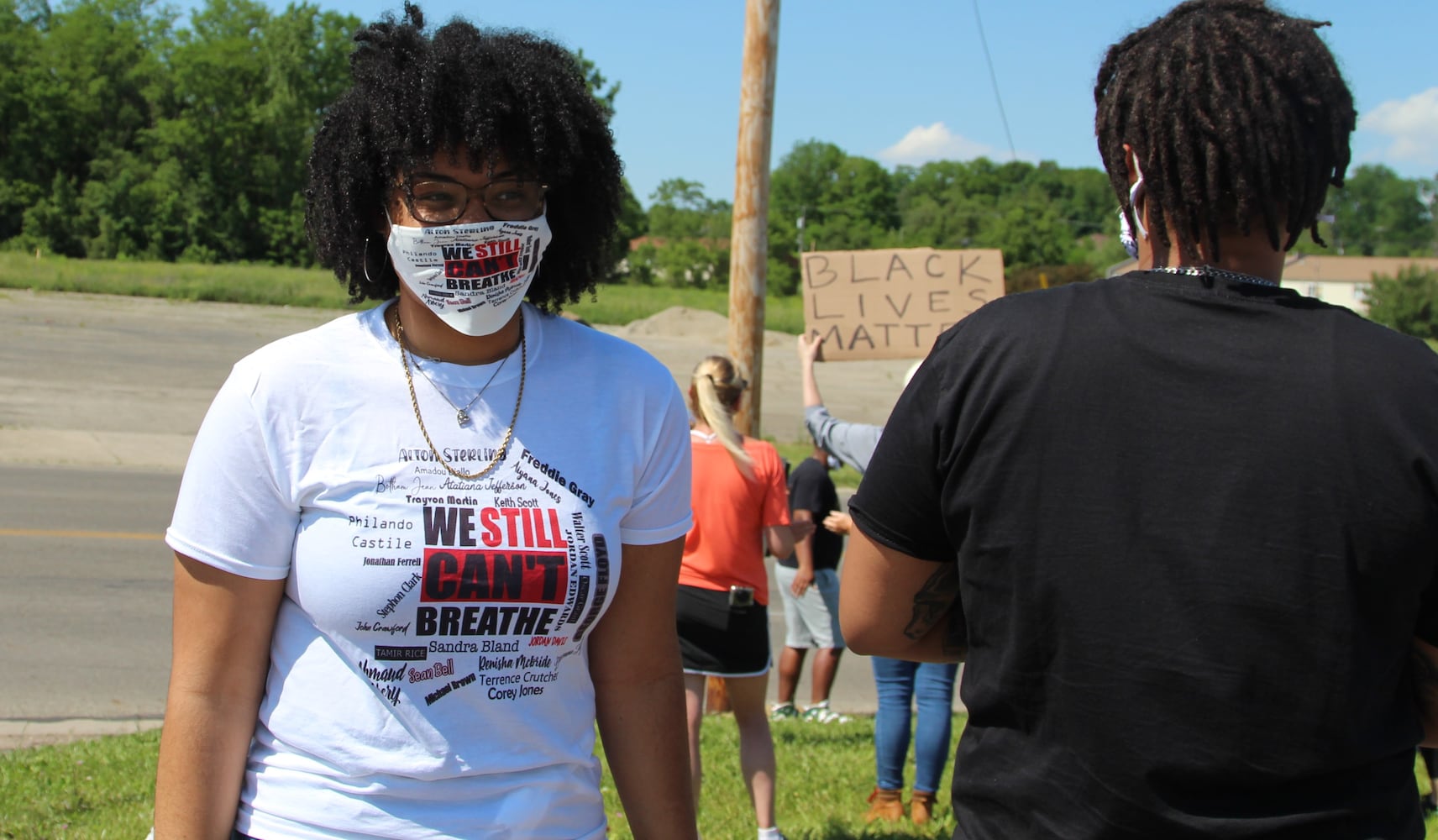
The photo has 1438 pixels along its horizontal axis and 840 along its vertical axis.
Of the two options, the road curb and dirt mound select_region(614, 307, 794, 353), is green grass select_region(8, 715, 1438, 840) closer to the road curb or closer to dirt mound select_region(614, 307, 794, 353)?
the road curb

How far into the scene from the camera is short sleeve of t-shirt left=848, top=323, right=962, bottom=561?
5.76 feet

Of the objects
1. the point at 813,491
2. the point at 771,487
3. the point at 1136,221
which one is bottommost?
the point at 813,491

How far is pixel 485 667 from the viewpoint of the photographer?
207 centimetres

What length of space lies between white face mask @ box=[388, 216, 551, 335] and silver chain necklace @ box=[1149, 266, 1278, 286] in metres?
1.15

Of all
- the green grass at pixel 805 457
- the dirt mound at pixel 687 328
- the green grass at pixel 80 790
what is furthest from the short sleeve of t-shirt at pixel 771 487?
the dirt mound at pixel 687 328

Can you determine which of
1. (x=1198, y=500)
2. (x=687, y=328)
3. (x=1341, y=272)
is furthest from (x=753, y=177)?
(x=1341, y=272)

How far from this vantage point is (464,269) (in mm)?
2262

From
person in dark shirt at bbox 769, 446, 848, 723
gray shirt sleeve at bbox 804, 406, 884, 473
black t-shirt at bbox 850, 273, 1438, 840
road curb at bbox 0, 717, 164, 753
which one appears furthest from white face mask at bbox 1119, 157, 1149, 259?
road curb at bbox 0, 717, 164, 753

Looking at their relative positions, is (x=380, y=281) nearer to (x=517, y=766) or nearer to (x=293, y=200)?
(x=517, y=766)

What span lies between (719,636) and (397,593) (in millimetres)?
3145

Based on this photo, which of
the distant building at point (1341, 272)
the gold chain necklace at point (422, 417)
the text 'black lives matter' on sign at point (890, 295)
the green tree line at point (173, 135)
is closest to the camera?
the gold chain necklace at point (422, 417)

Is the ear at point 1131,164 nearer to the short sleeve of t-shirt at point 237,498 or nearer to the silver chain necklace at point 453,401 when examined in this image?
the silver chain necklace at point 453,401

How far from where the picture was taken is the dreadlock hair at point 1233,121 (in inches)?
67.3

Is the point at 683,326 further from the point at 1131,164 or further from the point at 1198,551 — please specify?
the point at 1198,551
